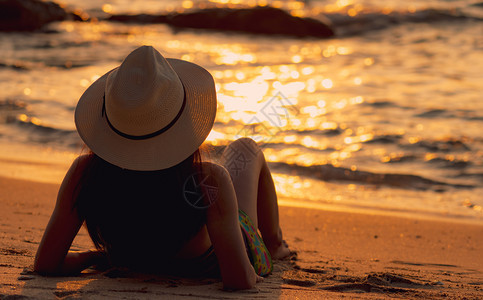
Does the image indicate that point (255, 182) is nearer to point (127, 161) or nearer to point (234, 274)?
point (234, 274)

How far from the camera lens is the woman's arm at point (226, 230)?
2.66 metres

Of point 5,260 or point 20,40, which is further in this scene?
point 20,40

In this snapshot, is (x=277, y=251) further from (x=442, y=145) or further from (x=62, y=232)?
(x=442, y=145)

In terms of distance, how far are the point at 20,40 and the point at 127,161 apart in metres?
13.1

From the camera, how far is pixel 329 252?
4.04 m

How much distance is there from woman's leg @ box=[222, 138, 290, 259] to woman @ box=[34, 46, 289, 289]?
36 centimetres

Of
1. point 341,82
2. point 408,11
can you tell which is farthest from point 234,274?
point 408,11

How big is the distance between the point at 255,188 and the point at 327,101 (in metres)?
5.91

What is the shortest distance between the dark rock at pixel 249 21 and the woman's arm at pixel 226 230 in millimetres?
13836

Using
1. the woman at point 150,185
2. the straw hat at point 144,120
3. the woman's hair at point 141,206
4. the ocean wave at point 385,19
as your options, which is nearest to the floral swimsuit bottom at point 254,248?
the woman at point 150,185

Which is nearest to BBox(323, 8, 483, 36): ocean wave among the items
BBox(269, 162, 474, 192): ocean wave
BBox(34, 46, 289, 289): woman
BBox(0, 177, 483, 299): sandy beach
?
BBox(269, 162, 474, 192): ocean wave

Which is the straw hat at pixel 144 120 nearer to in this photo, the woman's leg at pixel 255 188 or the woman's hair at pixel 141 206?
the woman's hair at pixel 141 206

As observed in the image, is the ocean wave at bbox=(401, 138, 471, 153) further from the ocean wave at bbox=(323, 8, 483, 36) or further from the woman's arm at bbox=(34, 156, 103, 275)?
the ocean wave at bbox=(323, 8, 483, 36)

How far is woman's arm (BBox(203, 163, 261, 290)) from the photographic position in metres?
2.66
